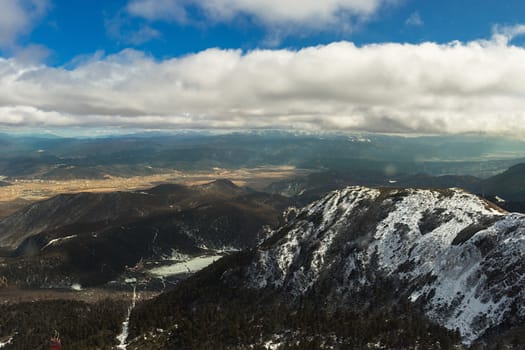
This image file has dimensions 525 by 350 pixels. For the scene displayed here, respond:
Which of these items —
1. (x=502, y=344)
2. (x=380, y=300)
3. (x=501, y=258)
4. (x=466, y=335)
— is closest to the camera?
(x=502, y=344)

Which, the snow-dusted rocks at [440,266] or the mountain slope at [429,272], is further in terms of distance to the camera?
the mountain slope at [429,272]

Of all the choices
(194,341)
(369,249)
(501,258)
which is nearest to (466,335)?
(501,258)

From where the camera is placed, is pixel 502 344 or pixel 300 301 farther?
pixel 300 301

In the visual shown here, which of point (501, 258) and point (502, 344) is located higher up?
point (501, 258)

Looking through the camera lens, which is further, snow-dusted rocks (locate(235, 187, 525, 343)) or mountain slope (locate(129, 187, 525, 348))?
mountain slope (locate(129, 187, 525, 348))

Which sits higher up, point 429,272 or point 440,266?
point 440,266

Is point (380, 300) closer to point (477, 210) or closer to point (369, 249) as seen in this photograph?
point (369, 249)

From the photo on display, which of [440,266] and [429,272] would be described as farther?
[429,272]

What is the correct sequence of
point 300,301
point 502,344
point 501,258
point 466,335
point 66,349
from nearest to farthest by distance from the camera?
point 502,344
point 466,335
point 501,258
point 66,349
point 300,301
